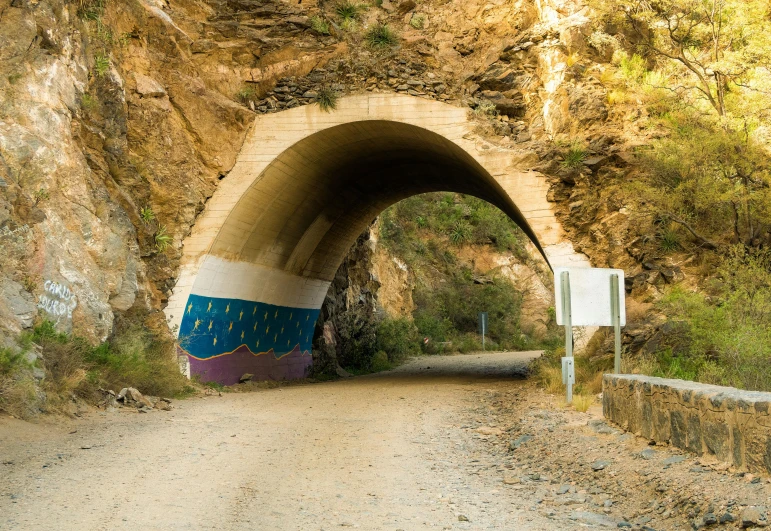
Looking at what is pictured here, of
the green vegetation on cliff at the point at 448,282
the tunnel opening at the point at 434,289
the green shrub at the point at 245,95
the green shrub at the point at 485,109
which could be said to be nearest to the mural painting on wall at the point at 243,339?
the tunnel opening at the point at 434,289

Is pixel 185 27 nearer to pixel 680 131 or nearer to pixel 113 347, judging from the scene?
pixel 113 347

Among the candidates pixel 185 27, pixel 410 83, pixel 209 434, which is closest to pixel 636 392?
pixel 209 434

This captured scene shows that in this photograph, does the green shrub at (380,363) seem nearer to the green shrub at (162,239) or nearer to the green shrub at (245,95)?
the green shrub at (162,239)

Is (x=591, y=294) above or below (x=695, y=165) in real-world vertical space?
below

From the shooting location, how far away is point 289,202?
17328 millimetres

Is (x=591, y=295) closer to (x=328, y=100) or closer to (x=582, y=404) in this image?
(x=582, y=404)

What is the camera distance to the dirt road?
5.20 m

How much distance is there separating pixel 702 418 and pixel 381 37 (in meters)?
13.1

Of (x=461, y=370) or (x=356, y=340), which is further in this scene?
(x=356, y=340)

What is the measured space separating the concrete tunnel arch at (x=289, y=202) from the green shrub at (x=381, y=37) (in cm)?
167

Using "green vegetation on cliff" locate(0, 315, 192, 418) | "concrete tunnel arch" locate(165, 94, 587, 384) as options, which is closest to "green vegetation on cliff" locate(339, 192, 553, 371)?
"concrete tunnel arch" locate(165, 94, 587, 384)

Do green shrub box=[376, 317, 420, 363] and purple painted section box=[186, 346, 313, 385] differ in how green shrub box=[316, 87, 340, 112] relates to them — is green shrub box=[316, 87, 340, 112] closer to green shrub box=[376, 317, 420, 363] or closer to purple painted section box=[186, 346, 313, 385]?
purple painted section box=[186, 346, 313, 385]

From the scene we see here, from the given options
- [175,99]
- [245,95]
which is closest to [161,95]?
[175,99]

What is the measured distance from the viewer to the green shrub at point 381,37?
16.8m
